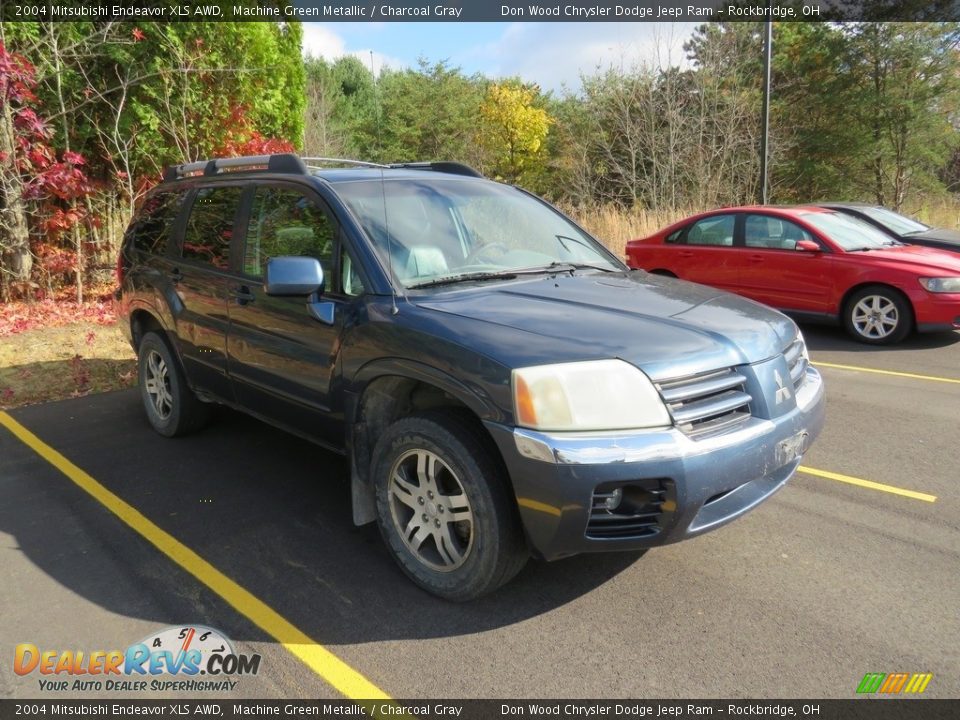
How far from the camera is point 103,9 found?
33.6 feet

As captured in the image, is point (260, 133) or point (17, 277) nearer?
point (17, 277)

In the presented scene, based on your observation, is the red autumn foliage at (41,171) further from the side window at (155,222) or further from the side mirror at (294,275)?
the side mirror at (294,275)

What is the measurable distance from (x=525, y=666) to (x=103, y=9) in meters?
11.1

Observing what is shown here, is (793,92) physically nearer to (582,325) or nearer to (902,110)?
(902,110)

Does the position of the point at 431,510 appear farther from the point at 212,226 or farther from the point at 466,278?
the point at 212,226

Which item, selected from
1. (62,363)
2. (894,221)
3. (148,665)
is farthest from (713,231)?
(148,665)

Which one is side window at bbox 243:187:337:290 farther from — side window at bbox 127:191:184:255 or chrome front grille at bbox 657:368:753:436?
chrome front grille at bbox 657:368:753:436

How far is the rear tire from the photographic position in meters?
5.17

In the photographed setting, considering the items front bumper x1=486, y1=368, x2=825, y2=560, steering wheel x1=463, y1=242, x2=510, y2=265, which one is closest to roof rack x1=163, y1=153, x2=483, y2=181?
steering wheel x1=463, y1=242, x2=510, y2=265

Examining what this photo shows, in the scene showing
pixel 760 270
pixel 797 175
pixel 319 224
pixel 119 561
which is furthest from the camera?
pixel 797 175

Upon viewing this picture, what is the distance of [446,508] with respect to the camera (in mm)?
3068

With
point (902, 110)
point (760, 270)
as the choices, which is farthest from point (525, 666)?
point (902, 110)

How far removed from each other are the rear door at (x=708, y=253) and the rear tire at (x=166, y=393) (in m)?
6.58

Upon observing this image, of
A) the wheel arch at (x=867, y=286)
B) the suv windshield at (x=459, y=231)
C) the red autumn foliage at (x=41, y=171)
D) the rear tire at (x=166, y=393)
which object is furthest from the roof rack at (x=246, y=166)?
the wheel arch at (x=867, y=286)
